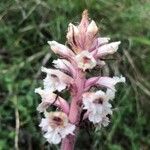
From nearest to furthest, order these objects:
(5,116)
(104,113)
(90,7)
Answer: (104,113) < (5,116) < (90,7)

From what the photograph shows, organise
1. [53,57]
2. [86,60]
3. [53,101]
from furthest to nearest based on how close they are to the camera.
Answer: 1. [53,57]
2. [53,101]
3. [86,60]

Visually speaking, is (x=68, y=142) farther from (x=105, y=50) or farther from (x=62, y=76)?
(x=105, y=50)

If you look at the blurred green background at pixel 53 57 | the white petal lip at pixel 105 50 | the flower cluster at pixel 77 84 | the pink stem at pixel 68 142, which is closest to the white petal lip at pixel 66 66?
the flower cluster at pixel 77 84

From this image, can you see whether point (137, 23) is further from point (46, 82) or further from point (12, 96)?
point (46, 82)

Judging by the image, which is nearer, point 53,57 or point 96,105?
point 96,105

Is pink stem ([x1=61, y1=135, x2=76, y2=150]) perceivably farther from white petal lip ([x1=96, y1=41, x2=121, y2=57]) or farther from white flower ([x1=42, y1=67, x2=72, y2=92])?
white petal lip ([x1=96, y1=41, x2=121, y2=57])

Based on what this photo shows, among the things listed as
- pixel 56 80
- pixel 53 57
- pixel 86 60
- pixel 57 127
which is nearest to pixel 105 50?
pixel 86 60

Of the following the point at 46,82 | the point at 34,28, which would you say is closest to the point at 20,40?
the point at 34,28

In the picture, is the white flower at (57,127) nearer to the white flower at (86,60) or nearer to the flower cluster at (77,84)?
the flower cluster at (77,84)
